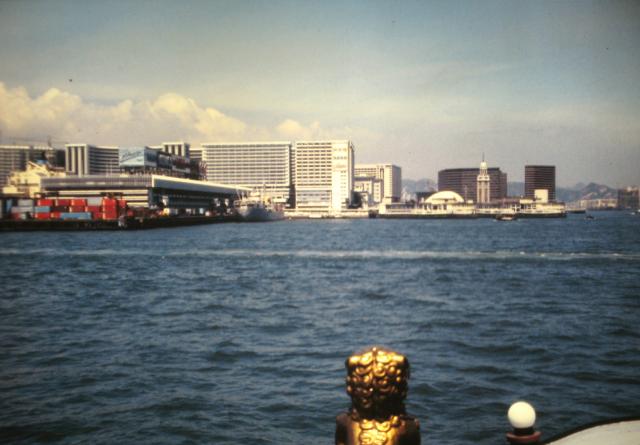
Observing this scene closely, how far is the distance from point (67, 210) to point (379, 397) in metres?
104

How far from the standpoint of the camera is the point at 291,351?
15.0 meters

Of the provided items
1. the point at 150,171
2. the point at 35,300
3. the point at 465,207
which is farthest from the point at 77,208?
the point at 465,207

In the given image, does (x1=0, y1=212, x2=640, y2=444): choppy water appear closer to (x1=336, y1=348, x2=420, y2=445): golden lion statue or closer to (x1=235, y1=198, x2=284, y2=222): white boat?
(x1=336, y1=348, x2=420, y2=445): golden lion statue

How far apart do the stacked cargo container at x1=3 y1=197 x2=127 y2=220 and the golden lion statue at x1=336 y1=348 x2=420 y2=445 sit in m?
98.1

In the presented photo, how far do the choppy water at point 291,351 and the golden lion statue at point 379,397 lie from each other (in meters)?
7.39

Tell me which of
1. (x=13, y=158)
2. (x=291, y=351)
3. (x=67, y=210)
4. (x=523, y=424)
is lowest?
(x=291, y=351)

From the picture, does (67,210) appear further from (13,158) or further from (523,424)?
(13,158)

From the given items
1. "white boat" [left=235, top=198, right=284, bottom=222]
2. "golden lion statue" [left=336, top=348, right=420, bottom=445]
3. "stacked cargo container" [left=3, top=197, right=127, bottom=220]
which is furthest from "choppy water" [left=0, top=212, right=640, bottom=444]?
"white boat" [left=235, top=198, right=284, bottom=222]

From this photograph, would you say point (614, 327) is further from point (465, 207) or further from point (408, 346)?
point (465, 207)

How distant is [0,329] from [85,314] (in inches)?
125

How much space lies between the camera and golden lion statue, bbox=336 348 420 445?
8.43ft

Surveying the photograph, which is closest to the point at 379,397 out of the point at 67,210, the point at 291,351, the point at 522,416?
the point at 522,416

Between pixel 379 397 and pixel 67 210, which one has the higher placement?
pixel 67 210

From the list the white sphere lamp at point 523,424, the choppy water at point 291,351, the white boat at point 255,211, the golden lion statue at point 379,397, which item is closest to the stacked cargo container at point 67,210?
the white boat at point 255,211
